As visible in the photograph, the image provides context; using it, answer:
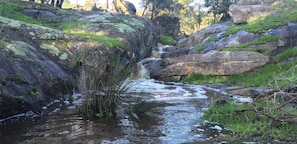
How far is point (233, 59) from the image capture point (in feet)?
54.9

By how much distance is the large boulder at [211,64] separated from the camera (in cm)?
1638

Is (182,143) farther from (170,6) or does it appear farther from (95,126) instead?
(170,6)

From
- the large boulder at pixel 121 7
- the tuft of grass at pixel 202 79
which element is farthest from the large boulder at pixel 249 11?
the large boulder at pixel 121 7

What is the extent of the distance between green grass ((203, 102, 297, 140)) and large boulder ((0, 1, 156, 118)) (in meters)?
2.48

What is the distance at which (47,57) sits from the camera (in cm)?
1088

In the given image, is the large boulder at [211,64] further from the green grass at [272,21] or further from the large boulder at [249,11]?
the large boulder at [249,11]

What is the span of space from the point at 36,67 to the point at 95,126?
3.50 m

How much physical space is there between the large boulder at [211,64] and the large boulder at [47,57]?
1863 millimetres

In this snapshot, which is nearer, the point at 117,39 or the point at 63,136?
the point at 63,136

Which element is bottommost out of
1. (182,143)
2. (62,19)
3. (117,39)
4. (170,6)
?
(182,143)

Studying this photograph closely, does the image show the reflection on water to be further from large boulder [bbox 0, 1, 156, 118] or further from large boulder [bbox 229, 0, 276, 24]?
large boulder [bbox 229, 0, 276, 24]

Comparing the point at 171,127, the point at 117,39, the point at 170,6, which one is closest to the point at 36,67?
the point at 171,127

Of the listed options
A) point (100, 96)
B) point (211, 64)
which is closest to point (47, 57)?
point (100, 96)

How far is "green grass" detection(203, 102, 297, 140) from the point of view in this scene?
5863 mm
